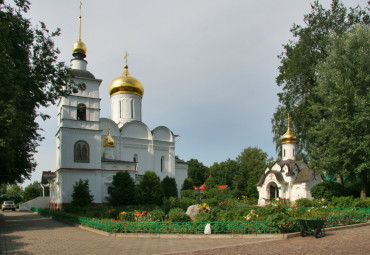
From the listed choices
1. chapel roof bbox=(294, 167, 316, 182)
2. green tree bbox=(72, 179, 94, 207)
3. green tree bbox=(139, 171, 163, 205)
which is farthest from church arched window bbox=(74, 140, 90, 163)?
chapel roof bbox=(294, 167, 316, 182)

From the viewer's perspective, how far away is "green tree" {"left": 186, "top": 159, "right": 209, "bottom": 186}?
2970 inches

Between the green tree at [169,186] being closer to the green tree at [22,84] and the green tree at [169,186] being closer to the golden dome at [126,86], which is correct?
the golden dome at [126,86]

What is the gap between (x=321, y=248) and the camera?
909 centimetres

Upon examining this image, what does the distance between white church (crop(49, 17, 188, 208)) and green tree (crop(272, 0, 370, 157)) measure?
13798 mm

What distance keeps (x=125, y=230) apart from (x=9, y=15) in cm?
1180

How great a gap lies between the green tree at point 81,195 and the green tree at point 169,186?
8.79 metres

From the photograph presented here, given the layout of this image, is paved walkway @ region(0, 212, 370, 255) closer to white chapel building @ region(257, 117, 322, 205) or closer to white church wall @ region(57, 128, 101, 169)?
white church wall @ region(57, 128, 101, 169)

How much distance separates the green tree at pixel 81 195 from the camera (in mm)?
25059

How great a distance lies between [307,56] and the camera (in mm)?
25094

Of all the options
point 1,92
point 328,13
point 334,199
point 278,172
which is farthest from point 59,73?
point 278,172

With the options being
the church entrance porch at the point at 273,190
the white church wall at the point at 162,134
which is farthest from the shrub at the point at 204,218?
the white church wall at the point at 162,134

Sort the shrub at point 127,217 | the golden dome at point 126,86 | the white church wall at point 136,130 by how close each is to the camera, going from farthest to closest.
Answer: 1. the golden dome at point 126,86
2. the white church wall at point 136,130
3. the shrub at point 127,217

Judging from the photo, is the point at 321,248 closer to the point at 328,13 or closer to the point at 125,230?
the point at 125,230

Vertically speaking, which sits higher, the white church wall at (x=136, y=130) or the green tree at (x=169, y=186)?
the white church wall at (x=136, y=130)
